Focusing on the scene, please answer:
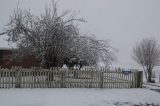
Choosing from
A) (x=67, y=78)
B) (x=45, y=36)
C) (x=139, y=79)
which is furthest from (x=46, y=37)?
(x=139, y=79)

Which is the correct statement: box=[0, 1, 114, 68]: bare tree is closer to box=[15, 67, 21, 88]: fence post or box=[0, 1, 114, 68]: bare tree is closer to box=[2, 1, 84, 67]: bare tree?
box=[2, 1, 84, 67]: bare tree

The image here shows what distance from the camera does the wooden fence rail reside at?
15164 mm

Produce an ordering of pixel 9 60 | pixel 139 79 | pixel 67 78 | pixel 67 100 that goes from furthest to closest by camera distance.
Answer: pixel 9 60
pixel 139 79
pixel 67 78
pixel 67 100

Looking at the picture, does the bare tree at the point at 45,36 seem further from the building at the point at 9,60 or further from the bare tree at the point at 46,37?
the building at the point at 9,60

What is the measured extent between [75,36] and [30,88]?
21.9 ft

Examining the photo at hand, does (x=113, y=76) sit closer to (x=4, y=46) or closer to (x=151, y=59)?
(x=4, y=46)

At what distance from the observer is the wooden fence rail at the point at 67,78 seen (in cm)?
1516

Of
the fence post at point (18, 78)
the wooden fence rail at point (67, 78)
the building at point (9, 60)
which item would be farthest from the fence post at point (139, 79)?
the building at point (9, 60)

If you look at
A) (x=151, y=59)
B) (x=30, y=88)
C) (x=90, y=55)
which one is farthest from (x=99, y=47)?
(x=151, y=59)

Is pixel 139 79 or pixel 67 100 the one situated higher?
pixel 139 79

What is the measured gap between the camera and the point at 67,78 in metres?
16.3

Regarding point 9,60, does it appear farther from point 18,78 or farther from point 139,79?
point 139,79

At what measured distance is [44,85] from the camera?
15812 mm

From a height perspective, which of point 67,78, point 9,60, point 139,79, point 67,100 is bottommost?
point 67,100
